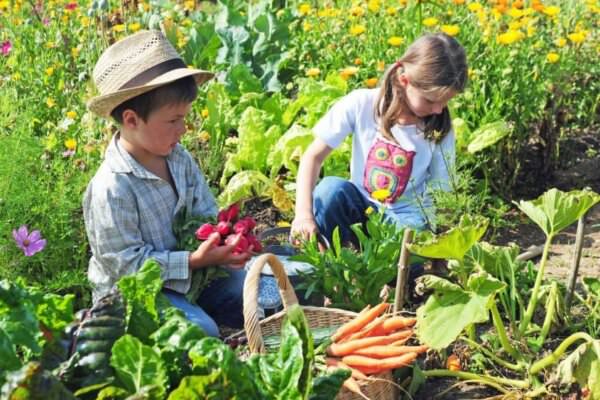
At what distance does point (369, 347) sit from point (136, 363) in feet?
3.01

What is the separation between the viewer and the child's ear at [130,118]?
2914mm

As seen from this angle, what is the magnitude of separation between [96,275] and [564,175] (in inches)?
98.4

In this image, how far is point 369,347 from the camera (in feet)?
9.00

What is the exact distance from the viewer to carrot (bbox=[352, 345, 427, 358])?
8.91 feet

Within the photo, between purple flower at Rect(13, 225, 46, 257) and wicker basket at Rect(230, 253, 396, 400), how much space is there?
73 cm

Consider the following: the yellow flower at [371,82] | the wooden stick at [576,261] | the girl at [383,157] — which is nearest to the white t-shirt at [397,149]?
the girl at [383,157]

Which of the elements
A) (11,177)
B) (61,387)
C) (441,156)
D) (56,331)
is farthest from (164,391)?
(441,156)

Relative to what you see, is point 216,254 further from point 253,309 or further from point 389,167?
point 389,167

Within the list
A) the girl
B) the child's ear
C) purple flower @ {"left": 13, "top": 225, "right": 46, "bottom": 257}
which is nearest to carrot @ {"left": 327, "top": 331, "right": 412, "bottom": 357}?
the girl

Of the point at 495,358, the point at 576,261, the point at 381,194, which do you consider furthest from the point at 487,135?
the point at 495,358

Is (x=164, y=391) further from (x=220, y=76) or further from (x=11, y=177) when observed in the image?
(x=220, y=76)

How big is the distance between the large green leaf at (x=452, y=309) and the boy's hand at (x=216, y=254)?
0.58 meters

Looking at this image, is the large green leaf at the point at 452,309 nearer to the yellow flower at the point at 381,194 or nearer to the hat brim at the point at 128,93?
the yellow flower at the point at 381,194

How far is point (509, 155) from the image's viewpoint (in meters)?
4.27
